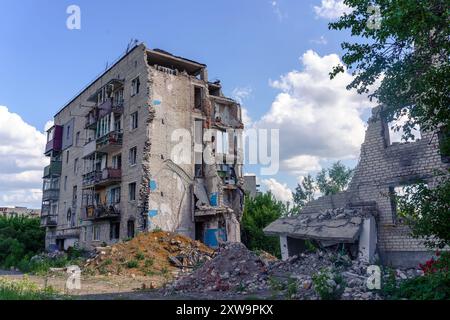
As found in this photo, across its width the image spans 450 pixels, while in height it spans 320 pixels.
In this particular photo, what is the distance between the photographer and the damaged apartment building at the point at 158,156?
81.6 feet

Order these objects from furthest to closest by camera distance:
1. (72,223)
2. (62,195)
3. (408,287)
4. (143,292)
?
(62,195)
(72,223)
(143,292)
(408,287)

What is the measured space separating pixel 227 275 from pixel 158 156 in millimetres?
13619

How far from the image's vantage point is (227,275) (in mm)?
12961

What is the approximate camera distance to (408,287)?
26.0 feet

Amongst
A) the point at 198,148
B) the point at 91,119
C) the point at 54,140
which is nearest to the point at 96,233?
the point at 91,119

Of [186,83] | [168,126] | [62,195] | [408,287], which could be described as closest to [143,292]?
[408,287]

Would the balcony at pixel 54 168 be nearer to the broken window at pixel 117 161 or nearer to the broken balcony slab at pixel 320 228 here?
the broken window at pixel 117 161

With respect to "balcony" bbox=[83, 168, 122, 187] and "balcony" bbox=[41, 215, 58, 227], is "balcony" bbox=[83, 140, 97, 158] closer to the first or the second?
"balcony" bbox=[83, 168, 122, 187]

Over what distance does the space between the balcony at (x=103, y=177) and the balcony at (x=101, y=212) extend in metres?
1.68

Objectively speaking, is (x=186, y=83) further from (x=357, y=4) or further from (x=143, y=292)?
(x=357, y=4)

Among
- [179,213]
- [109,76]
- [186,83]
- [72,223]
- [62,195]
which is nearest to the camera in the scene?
[179,213]

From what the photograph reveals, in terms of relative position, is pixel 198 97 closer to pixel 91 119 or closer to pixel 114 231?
pixel 91 119

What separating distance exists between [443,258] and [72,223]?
31.3m

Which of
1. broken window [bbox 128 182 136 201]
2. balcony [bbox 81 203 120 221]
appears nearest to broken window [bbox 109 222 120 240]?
balcony [bbox 81 203 120 221]
